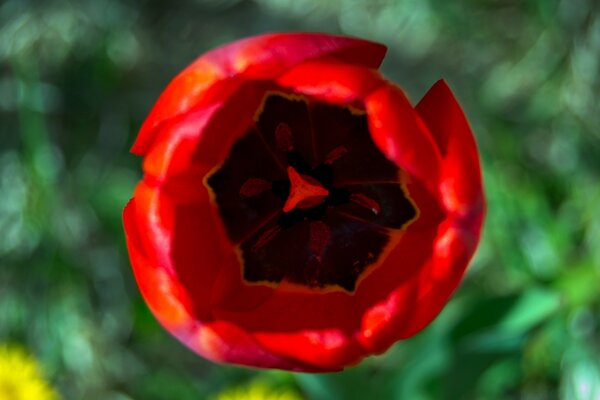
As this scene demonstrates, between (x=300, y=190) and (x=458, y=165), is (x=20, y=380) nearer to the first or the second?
(x=300, y=190)

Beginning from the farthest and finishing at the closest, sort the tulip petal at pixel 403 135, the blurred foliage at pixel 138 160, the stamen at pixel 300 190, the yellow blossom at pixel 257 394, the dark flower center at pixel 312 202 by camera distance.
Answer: the blurred foliage at pixel 138 160 → the yellow blossom at pixel 257 394 → the dark flower center at pixel 312 202 → the stamen at pixel 300 190 → the tulip petal at pixel 403 135

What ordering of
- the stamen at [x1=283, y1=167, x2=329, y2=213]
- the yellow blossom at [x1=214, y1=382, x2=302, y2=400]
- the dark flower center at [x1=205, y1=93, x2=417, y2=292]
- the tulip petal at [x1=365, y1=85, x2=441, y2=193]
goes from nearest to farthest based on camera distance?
the tulip petal at [x1=365, y1=85, x2=441, y2=193]
the stamen at [x1=283, y1=167, x2=329, y2=213]
the dark flower center at [x1=205, y1=93, x2=417, y2=292]
the yellow blossom at [x1=214, y1=382, x2=302, y2=400]

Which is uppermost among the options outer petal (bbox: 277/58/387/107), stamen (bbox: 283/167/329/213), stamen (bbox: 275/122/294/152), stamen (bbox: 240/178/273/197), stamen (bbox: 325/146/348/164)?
outer petal (bbox: 277/58/387/107)

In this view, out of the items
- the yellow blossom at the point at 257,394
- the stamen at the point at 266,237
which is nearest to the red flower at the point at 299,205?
the stamen at the point at 266,237

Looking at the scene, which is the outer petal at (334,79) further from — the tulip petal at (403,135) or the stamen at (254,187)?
the stamen at (254,187)

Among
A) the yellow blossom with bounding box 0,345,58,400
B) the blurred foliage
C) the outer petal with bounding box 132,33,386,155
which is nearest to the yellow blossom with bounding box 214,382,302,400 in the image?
the blurred foliage

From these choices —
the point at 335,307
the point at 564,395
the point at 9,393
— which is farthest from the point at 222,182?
the point at 564,395

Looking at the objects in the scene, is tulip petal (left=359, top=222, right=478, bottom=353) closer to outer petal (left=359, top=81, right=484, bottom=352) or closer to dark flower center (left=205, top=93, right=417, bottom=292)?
outer petal (left=359, top=81, right=484, bottom=352)
